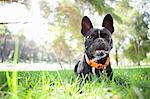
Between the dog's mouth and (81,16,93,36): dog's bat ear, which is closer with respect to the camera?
the dog's mouth

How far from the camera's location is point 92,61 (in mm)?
2973

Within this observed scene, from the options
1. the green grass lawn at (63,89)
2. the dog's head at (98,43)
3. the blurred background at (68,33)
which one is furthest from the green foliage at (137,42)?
the green grass lawn at (63,89)

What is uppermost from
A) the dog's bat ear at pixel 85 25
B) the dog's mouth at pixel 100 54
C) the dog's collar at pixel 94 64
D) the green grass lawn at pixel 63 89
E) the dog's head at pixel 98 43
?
the dog's bat ear at pixel 85 25

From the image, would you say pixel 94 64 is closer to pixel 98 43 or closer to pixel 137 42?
pixel 98 43

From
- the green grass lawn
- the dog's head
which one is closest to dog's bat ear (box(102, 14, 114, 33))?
the dog's head

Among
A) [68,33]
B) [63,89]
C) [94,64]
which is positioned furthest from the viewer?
[68,33]

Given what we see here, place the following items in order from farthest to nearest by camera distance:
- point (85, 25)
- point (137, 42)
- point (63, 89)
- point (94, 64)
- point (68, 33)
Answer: point (137, 42)
point (68, 33)
point (85, 25)
point (94, 64)
point (63, 89)

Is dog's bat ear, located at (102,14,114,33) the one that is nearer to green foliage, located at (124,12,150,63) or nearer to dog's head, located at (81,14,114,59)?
dog's head, located at (81,14,114,59)

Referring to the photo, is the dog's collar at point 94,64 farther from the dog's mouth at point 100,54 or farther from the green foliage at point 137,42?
the green foliage at point 137,42

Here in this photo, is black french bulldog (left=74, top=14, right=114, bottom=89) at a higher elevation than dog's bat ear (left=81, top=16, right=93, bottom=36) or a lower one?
lower

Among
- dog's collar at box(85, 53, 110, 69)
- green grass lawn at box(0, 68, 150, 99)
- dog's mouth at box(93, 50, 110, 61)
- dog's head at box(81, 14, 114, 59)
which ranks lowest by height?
green grass lawn at box(0, 68, 150, 99)

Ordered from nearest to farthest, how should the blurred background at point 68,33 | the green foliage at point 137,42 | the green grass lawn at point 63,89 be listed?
the green grass lawn at point 63,89, the blurred background at point 68,33, the green foliage at point 137,42

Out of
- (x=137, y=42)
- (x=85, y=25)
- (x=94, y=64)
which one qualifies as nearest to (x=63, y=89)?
(x=94, y=64)

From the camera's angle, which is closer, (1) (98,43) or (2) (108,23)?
(1) (98,43)
